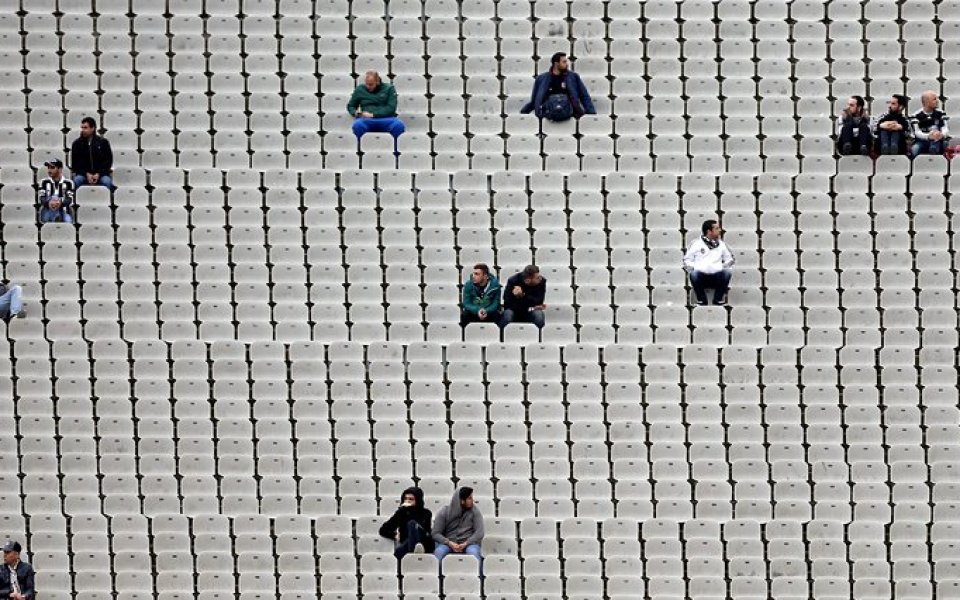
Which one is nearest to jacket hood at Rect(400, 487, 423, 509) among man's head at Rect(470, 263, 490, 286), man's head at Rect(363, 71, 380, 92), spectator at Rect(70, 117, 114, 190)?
man's head at Rect(470, 263, 490, 286)

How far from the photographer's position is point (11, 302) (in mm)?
23188

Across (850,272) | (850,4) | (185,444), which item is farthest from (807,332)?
(185,444)

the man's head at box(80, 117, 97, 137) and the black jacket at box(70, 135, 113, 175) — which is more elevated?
the man's head at box(80, 117, 97, 137)

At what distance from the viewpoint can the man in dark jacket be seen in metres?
21.8

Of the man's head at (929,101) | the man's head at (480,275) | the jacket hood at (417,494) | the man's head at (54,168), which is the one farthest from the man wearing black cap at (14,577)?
the man's head at (929,101)

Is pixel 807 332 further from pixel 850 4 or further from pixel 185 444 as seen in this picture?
pixel 185 444

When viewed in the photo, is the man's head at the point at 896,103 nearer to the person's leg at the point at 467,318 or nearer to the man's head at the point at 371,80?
the person's leg at the point at 467,318

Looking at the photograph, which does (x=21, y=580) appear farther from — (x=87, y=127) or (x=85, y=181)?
(x=87, y=127)

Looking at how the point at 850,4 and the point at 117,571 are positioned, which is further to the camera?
the point at 850,4

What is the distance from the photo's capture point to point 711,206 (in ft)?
77.9

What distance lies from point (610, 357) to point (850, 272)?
6.90 feet

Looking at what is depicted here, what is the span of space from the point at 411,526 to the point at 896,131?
17.5ft

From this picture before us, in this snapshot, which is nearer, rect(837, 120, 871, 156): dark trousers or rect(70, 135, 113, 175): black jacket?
rect(70, 135, 113, 175): black jacket

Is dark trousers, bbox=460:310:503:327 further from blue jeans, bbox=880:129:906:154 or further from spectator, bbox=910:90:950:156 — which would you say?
spectator, bbox=910:90:950:156
